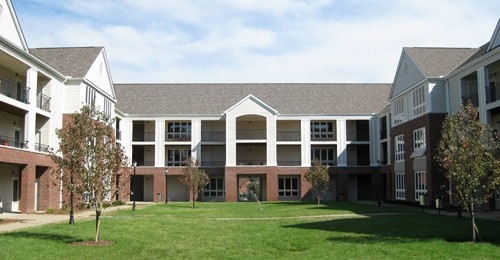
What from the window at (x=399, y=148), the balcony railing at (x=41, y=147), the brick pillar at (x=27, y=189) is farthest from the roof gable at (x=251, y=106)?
the brick pillar at (x=27, y=189)

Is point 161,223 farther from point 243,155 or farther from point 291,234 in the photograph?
point 243,155

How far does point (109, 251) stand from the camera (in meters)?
13.9

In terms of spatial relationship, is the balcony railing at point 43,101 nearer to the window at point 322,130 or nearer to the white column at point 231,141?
the white column at point 231,141

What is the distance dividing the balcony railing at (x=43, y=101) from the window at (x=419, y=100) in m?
24.3

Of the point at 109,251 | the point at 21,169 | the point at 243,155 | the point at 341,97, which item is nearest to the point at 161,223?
the point at 109,251

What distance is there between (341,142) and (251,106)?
384 inches

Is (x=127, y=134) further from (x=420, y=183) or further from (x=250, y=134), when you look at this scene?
(x=420, y=183)

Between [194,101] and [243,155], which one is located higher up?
[194,101]

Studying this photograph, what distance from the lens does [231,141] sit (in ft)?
164

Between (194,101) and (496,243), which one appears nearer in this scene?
(496,243)

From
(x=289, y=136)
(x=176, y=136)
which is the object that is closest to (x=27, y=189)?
(x=176, y=136)

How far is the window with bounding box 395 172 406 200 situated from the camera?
133ft

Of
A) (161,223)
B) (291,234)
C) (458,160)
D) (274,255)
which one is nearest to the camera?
(274,255)

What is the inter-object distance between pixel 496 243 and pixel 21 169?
2481 cm
